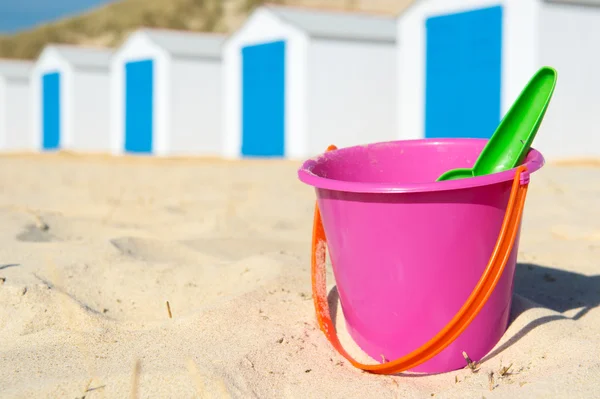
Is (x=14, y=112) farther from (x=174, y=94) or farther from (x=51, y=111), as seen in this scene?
(x=174, y=94)

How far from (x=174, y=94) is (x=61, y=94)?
5.64 m

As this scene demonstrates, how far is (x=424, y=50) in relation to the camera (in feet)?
33.5

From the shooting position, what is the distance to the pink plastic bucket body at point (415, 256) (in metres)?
1.81

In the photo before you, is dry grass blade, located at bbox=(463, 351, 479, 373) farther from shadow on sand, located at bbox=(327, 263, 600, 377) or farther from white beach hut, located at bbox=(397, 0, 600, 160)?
white beach hut, located at bbox=(397, 0, 600, 160)

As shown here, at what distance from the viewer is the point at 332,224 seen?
2014 millimetres

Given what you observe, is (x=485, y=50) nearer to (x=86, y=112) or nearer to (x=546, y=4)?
(x=546, y=4)

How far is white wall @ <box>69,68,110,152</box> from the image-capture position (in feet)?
57.7

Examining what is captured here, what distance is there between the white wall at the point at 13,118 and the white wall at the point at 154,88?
19.1ft

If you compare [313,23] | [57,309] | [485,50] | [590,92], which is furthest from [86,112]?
[57,309]

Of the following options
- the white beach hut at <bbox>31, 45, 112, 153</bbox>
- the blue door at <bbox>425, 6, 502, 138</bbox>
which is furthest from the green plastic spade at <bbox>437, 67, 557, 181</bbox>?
the white beach hut at <bbox>31, 45, 112, 153</bbox>

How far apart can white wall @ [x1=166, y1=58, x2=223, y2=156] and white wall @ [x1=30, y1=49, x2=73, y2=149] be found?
15.8ft

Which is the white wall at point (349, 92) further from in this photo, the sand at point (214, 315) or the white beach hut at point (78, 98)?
the white beach hut at point (78, 98)

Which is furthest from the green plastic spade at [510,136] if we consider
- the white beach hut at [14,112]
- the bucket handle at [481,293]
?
the white beach hut at [14,112]

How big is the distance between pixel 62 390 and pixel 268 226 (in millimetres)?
2404
